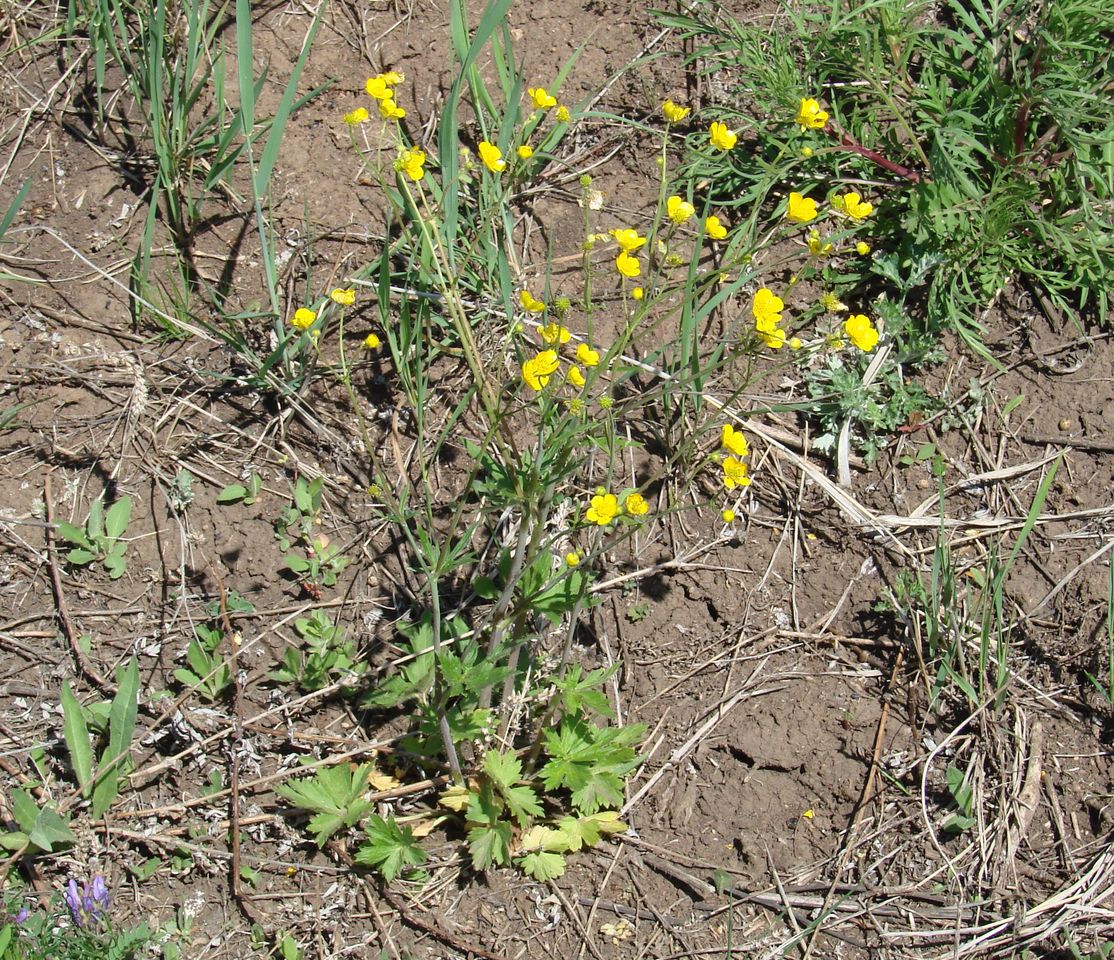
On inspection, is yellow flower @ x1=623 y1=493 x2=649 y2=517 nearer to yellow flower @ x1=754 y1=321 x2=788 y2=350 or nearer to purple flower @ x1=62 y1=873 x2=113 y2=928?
yellow flower @ x1=754 y1=321 x2=788 y2=350

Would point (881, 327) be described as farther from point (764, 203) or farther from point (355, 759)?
point (355, 759)

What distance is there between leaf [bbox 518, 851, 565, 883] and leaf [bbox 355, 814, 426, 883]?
0.79 ft

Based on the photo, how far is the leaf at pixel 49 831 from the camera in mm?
2137

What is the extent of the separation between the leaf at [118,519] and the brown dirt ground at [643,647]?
0.03 meters

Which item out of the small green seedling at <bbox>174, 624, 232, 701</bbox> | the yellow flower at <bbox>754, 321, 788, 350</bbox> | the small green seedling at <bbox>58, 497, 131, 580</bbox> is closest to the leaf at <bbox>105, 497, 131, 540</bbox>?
the small green seedling at <bbox>58, 497, 131, 580</bbox>

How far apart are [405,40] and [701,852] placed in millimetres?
2535

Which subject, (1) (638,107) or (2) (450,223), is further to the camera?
(1) (638,107)

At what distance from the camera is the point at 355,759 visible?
2.41 meters

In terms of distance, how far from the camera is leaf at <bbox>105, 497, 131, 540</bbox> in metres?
2.53

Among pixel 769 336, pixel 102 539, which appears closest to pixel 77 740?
pixel 102 539

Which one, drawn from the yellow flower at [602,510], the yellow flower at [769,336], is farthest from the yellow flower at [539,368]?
the yellow flower at [769,336]

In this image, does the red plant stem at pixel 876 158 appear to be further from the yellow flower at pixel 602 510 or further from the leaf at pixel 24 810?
the leaf at pixel 24 810

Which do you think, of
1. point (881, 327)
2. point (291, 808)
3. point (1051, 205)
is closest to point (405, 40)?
point (881, 327)

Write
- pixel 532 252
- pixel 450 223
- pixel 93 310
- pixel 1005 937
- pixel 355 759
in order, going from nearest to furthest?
1. pixel 1005 937
2. pixel 355 759
3. pixel 450 223
4. pixel 93 310
5. pixel 532 252
